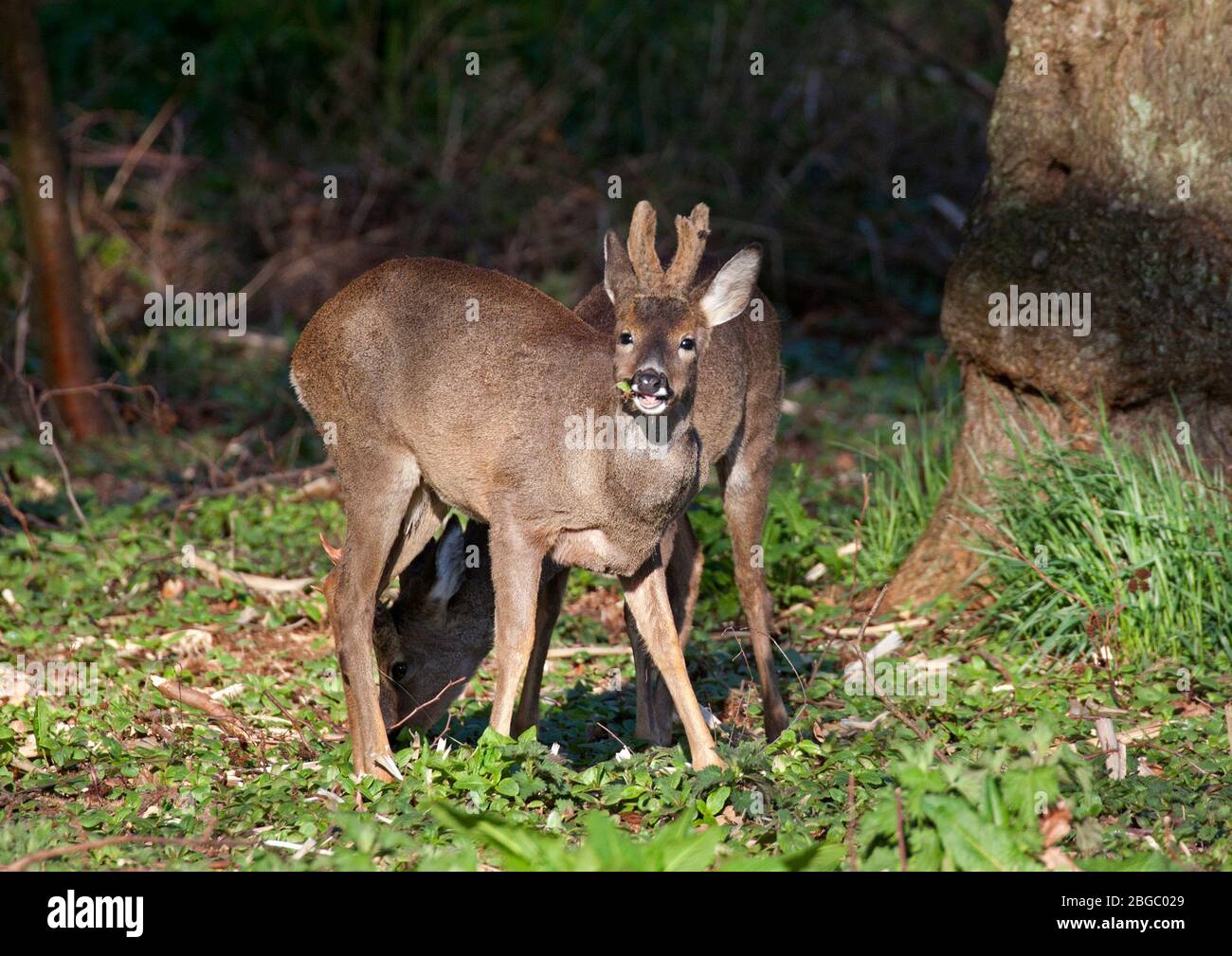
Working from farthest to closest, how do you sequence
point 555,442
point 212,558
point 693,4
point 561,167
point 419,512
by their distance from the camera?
point 693,4, point 561,167, point 212,558, point 419,512, point 555,442

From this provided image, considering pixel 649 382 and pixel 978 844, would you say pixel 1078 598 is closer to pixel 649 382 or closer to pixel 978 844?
pixel 649 382

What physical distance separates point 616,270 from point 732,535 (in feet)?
5.41

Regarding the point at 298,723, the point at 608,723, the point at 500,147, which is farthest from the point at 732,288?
the point at 500,147

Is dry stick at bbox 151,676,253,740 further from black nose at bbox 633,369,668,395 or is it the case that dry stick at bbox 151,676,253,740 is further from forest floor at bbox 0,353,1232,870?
black nose at bbox 633,369,668,395

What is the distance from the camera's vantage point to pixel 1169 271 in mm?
6883

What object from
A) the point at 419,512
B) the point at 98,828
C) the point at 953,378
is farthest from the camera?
the point at 953,378

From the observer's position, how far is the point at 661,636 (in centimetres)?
583

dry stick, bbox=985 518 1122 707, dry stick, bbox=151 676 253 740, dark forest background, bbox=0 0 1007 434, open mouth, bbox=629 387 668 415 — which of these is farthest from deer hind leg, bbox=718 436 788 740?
dark forest background, bbox=0 0 1007 434

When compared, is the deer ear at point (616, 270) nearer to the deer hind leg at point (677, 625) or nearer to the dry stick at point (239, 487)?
the deer hind leg at point (677, 625)
